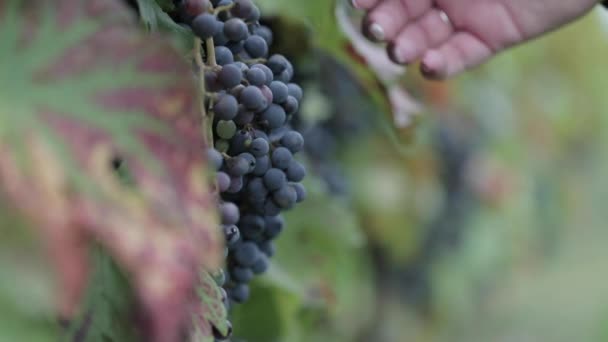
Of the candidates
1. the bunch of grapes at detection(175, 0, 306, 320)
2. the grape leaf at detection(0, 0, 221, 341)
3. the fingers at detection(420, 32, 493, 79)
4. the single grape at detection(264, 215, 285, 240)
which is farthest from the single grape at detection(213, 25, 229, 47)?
the fingers at detection(420, 32, 493, 79)

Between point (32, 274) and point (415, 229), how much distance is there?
7.88 ft

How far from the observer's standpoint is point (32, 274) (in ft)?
1.82

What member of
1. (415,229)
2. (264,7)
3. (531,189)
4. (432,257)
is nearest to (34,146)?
(264,7)

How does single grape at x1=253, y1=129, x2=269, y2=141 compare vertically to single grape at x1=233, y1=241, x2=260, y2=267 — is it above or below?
above

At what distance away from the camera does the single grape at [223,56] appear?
923 mm

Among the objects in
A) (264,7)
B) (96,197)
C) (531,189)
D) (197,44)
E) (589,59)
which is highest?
(96,197)

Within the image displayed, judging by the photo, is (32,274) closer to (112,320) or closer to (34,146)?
(34,146)

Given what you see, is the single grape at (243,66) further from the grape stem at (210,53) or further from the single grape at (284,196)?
the single grape at (284,196)

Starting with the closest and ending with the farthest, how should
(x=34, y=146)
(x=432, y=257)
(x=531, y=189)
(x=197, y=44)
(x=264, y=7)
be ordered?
1. (x=34, y=146)
2. (x=197, y=44)
3. (x=264, y=7)
4. (x=432, y=257)
5. (x=531, y=189)

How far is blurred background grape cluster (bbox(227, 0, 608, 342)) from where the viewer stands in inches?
58.0

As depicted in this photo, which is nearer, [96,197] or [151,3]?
[96,197]

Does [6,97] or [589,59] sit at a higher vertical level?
[6,97]

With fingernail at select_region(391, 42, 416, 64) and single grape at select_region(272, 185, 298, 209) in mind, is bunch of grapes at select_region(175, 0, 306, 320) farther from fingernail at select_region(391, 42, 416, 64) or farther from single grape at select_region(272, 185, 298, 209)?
fingernail at select_region(391, 42, 416, 64)

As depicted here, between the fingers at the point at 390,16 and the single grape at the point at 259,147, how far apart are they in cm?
37
